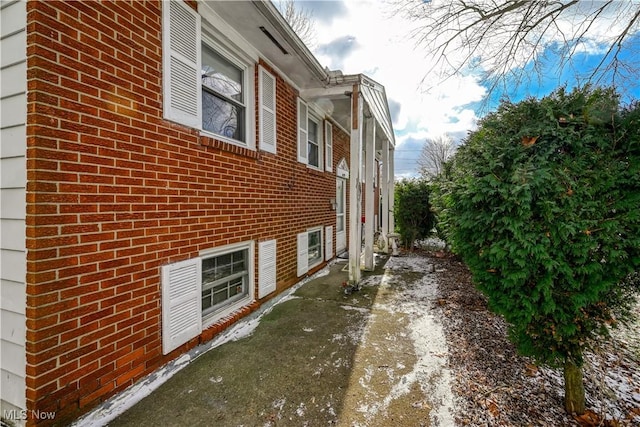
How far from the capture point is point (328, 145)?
23.1ft

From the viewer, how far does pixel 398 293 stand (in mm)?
4984

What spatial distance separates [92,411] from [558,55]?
7.38m

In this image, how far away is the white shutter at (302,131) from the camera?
538 cm

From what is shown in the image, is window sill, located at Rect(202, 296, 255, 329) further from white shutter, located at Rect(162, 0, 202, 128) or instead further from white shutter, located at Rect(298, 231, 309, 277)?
white shutter, located at Rect(162, 0, 202, 128)

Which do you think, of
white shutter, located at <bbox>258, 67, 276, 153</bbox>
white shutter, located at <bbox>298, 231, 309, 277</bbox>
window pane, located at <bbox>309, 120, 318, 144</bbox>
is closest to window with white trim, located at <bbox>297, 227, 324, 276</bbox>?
white shutter, located at <bbox>298, 231, 309, 277</bbox>

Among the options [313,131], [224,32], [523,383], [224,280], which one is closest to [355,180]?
[313,131]

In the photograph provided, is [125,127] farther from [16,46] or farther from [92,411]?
[92,411]

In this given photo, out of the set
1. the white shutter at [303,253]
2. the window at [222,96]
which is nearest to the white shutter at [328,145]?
the white shutter at [303,253]

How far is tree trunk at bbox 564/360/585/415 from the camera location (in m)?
2.15

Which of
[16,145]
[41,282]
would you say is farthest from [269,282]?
[16,145]

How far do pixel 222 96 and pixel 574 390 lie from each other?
4627mm

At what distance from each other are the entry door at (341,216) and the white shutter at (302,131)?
→ 253cm

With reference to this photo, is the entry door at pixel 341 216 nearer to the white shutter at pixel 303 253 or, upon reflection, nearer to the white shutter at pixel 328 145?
the white shutter at pixel 328 145

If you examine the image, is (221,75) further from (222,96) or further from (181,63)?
(181,63)
